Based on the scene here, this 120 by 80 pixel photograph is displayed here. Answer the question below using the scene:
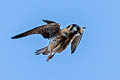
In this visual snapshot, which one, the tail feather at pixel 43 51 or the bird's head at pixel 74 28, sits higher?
the bird's head at pixel 74 28

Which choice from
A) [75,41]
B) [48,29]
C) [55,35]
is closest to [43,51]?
[55,35]

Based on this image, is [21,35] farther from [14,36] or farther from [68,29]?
[68,29]

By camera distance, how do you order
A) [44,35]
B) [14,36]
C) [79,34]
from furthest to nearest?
[79,34]
[44,35]
[14,36]

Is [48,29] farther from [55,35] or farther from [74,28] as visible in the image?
[74,28]

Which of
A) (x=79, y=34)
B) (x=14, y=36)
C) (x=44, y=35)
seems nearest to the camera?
(x=14, y=36)

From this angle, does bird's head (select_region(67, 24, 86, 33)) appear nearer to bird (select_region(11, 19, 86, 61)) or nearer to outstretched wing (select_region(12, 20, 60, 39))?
bird (select_region(11, 19, 86, 61))

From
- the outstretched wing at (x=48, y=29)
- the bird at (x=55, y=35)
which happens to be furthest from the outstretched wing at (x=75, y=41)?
the outstretched wing at (x=48, y=29)

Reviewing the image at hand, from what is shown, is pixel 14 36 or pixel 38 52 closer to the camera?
pixel 14 36

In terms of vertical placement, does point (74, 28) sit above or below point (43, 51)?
above

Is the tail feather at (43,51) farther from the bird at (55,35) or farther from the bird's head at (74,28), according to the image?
the bird's head at (74,28)

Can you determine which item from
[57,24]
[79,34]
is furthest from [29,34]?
[79,34]

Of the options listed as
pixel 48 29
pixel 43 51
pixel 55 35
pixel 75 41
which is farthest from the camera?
pixel 75 41
